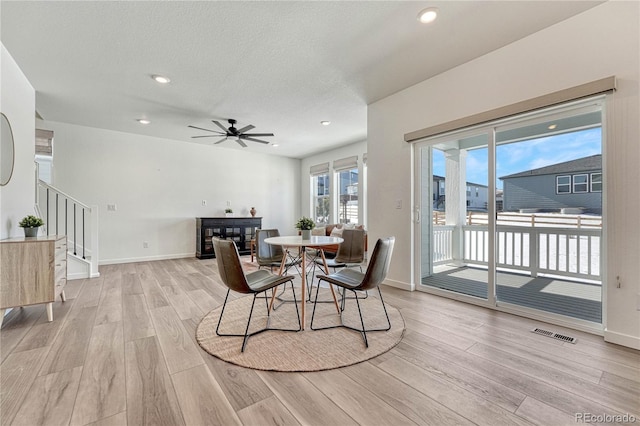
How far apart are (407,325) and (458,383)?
2.74ft

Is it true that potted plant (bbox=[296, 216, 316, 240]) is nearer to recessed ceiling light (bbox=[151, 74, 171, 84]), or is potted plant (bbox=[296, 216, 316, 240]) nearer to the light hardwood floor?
the light hardwood floor

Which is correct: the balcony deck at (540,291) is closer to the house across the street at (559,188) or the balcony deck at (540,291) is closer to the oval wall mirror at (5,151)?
the house across the street at (559,188)

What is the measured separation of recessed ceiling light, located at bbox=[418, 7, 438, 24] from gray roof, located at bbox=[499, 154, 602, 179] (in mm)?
1749

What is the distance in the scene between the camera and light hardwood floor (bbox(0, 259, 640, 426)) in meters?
1.36

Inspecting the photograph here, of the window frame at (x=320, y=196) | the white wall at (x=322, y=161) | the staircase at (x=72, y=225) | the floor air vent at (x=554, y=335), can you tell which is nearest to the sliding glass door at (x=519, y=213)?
the floor air vent at (x=554, y=335)

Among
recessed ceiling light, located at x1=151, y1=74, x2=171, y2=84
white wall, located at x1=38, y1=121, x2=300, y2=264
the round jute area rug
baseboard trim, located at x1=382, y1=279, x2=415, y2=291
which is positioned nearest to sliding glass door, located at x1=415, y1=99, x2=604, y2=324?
baseboard trim, located at x1=382, y1=279, x2=415, y2=291

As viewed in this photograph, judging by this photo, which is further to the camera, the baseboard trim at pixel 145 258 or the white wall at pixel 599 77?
the baseboard trim at pixel 145 258

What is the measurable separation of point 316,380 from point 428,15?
2.85 meters

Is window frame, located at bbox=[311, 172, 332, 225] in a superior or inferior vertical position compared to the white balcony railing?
superior

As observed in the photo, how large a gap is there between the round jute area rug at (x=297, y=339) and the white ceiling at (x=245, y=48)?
2.64 metres

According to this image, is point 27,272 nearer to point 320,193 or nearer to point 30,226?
point 30,226

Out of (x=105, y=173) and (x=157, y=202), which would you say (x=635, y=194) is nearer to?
(x=157, y=202)

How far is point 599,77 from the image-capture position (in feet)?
7.11

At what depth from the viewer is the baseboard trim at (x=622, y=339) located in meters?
2.01
